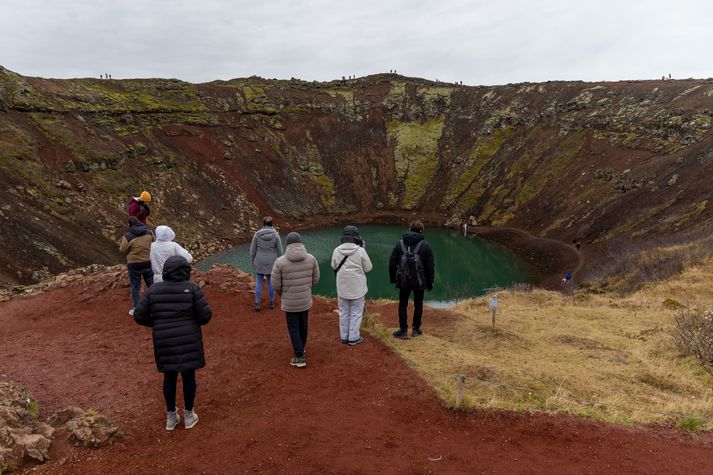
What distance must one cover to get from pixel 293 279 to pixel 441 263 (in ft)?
108

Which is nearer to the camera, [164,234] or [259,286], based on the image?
[164,234]

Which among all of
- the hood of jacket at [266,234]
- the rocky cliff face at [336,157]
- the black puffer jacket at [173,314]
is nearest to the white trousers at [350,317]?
the hood of jacket at [266,234]

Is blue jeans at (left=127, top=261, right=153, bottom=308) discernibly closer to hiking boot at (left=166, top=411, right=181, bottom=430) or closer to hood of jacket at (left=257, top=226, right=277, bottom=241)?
hood of jacket at (left=257, top=226, right=277, bottom=241)

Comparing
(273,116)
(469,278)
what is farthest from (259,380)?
(273,116)

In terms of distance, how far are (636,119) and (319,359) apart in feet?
168

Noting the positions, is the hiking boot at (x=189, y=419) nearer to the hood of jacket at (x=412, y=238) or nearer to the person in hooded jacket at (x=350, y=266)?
the person in hooded jacket at (x=350, y=266)

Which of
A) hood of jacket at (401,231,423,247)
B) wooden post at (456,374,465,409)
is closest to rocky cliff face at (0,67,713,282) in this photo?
hood of jacket at (401,231,423,247)

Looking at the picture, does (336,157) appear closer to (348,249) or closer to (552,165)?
(552,165)

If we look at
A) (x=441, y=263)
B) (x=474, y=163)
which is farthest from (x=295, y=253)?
(x=474, y=163)

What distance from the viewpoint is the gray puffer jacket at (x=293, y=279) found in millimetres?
7973

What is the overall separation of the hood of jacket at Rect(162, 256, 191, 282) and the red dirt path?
7.08 ft

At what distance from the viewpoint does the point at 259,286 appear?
11.9m

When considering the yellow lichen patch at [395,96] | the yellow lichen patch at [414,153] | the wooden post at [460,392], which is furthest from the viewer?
the yellow lichen patch at [395,96]

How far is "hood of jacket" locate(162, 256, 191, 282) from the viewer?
5.80 meters
